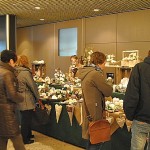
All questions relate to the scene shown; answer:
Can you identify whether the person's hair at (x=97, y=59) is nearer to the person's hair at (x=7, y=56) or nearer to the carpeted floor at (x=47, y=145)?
the person's hair at (x=7, y=56)

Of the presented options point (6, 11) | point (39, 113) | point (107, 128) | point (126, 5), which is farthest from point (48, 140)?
point (6, 11)

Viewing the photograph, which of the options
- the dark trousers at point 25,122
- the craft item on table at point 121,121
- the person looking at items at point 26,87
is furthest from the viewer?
the dark trousers at point 25,122

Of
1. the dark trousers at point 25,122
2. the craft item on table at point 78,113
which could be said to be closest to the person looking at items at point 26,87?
the dark trousers at point 25,122

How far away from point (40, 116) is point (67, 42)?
5.46 metres

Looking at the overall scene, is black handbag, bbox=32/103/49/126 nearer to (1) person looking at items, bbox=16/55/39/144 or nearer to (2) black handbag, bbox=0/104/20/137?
(1) person looking at items, bbox=16/55/39/144

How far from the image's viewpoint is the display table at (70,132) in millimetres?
3584

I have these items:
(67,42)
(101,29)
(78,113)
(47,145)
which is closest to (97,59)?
(78,113)

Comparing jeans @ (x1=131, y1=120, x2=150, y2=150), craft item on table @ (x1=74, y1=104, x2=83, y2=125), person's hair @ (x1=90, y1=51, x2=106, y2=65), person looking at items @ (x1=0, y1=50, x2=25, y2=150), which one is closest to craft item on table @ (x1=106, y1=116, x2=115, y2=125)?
craft item on table @ (x1=74, y1=104, x2=83, y2=125)

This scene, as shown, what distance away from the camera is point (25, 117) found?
14.7 feet

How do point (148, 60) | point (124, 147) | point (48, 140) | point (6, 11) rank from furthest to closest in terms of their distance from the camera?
1. point (6, 11)
2. point (48, 140)
3. point (124, 147)
4. point (148, 60)

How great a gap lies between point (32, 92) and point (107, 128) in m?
1.63

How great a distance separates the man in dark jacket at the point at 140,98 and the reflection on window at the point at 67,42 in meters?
7.04

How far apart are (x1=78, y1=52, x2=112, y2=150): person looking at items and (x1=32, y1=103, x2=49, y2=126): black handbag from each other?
1629mm

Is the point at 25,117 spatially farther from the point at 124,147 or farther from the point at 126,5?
the point at 126,5
